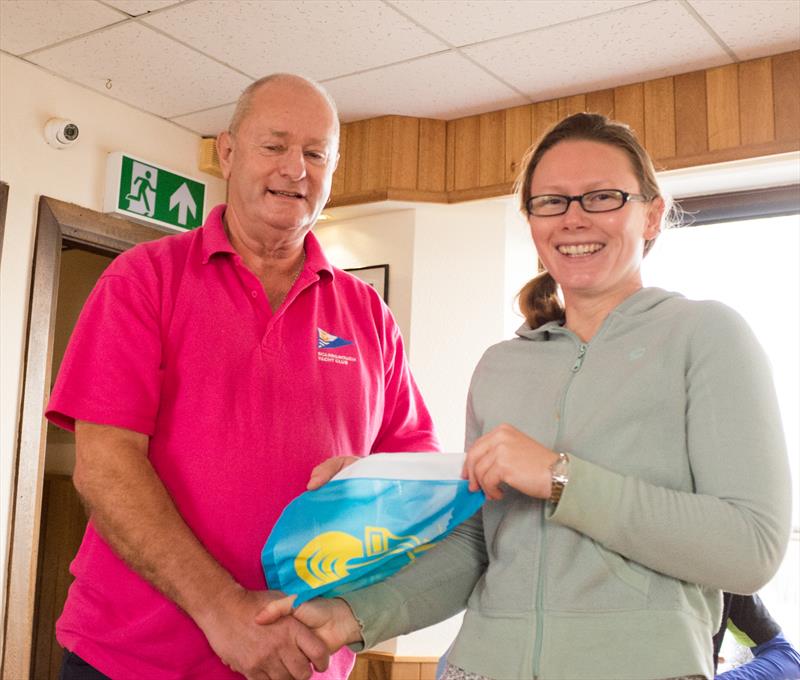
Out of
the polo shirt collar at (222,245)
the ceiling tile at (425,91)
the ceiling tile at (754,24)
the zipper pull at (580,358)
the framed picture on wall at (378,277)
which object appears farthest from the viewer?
the framed picture on wall at (378,277)

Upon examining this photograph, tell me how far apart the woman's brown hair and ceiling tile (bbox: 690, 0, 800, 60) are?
1.84 meters

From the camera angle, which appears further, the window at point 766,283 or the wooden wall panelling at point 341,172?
the wooden wall panelling at point 341,172

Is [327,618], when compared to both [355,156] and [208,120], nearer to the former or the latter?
[355,156]

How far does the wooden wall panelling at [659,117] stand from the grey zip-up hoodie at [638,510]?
96.1 inches

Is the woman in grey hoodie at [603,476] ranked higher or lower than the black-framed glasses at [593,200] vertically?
lower

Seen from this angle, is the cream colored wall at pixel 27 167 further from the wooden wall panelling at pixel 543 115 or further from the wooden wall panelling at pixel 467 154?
the wooden wall panelling at pixel 543 115

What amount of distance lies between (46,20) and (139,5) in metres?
0.38

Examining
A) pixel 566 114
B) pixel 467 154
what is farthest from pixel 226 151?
pixel 467 154

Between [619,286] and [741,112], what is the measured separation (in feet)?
7.81

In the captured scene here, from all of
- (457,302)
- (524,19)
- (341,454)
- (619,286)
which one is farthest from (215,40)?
(619,286)

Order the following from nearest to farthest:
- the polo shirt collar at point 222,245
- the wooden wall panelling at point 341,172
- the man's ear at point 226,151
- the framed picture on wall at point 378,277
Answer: the polo shirt collar at point 222,245
the man's ear at point 226,151
the framed picture on wall at point 378,277
the wooden wall panelling at point 341,172

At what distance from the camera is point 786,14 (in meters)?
3.00

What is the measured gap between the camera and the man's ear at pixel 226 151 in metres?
1.79

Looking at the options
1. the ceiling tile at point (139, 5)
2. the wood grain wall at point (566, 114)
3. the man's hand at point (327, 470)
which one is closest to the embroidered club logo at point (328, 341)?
the man's hand at point (327, 470)
